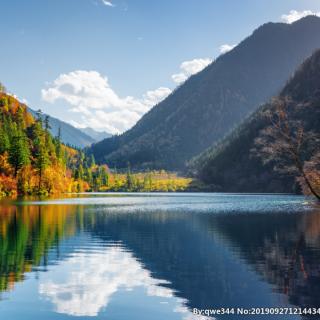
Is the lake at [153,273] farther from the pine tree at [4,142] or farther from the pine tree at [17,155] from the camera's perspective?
the pine tree at [4,142]

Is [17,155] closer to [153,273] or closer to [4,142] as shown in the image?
[4,142]

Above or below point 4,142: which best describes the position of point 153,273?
below

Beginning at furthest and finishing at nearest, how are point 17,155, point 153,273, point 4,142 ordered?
point 4,142, point 17,155, point 153,273

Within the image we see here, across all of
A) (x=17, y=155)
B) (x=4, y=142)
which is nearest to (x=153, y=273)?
(x=17, y=155)

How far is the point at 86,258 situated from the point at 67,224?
102 feet

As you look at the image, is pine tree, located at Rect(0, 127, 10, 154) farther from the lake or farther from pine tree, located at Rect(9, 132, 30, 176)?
the lake

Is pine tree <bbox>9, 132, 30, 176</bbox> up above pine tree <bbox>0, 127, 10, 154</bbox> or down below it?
below

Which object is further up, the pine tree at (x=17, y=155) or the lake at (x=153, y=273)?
the pine tree at (x=17, y=155)

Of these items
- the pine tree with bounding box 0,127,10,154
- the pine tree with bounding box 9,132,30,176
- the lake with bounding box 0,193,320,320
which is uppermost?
the pine tree with bounding box 0,127,10,154

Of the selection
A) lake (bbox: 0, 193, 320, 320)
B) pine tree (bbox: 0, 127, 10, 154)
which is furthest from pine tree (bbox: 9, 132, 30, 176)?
lake (bbox: 0, 193, 320, 320)

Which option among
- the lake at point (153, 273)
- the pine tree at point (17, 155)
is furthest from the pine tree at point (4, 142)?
the lake at point (153, 273)

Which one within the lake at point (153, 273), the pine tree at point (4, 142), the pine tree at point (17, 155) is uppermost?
the pine tree at point (4, 142)

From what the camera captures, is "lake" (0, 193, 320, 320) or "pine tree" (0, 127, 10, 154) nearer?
"lake" (0, 193, 320, 320)

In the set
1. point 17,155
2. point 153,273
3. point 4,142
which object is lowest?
point 153,273
